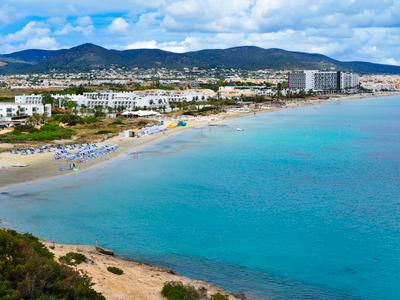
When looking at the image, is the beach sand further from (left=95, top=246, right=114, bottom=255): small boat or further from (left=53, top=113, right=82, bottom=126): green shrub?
(left=53, top=113, right=82, bottom=126): green shrub

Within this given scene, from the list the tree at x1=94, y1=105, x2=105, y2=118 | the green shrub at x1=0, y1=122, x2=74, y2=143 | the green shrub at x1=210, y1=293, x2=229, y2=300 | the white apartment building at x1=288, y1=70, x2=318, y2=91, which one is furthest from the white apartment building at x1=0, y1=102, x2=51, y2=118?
the white apartment building at x1=288, y1=70, x2=318, y2=91

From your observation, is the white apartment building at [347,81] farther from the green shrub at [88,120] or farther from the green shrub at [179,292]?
the green shrub at [179,292]

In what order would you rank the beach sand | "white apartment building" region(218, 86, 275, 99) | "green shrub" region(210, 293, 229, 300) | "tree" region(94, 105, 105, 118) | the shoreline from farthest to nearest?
"white apartment building" region(218, 86, 275, 99), "tree" region(94, 105, 105, 118), the shoreline, the beach sand, "green shrub" region(210, 293, 229, 300)

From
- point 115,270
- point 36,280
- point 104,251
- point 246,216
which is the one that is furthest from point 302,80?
point 36,280

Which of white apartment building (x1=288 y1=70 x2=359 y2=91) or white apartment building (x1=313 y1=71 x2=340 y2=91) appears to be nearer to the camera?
white apartment building (x1=288 y1=70 x2=359 y2=91)

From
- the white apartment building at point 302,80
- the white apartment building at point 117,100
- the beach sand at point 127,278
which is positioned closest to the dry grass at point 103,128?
the white apartment building at point 117,100

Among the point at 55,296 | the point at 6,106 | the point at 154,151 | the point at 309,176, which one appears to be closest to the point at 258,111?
the point at 6,106

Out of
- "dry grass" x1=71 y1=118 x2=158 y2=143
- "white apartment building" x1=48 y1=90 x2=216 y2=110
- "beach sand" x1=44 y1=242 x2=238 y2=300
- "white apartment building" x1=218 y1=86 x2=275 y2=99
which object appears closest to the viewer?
"beach sand" x1=44 y1=242 x2=238 y2=300
